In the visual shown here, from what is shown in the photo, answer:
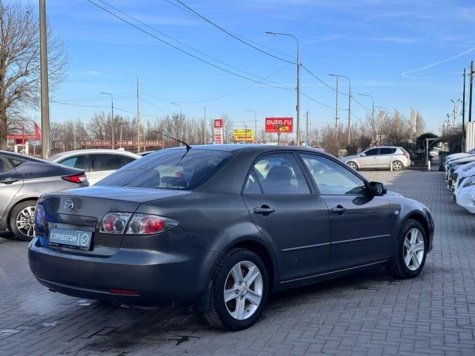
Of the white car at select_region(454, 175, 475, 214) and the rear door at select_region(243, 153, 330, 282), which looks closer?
the rear door at select_region(243, 153, 330, 282)

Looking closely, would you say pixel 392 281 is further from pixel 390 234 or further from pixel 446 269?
pixel 446 269

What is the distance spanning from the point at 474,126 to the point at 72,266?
35.4 metres

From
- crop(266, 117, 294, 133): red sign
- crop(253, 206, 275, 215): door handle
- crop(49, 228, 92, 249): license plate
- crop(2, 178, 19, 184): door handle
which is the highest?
crop(266, 117, 294, 133): red sign

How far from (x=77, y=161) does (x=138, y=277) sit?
9368 millimetres

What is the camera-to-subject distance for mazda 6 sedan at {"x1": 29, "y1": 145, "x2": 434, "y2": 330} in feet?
14.0

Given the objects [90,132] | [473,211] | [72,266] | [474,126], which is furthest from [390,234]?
[90,132]

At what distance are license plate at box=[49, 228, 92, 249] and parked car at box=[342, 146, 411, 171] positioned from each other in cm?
3399

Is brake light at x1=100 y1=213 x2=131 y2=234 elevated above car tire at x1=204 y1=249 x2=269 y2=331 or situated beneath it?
elevated above

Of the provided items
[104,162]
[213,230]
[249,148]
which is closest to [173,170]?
[249,148]

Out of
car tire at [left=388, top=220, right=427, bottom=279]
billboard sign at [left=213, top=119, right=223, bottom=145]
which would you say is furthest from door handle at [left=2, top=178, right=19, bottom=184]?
billboard sign at [left=213, top=119, right=223, bottom=145]

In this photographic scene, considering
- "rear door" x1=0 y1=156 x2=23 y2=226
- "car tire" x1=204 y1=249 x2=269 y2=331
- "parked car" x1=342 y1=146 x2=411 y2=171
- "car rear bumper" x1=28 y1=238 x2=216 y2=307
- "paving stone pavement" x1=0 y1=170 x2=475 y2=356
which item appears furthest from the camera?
"parked car" x1=342 y1=146 x2=411 y2=171

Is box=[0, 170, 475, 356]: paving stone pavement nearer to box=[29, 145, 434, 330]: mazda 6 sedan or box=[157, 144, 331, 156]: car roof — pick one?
box=[29, 145, 434, 330]: mazda 6 sedan

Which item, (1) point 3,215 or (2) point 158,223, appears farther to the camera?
(1) point 3,215

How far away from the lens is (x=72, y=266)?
4434mm
